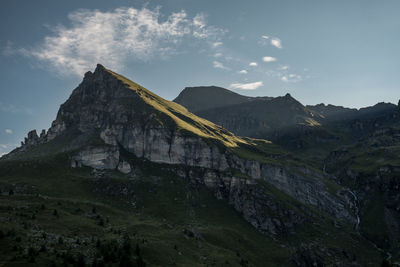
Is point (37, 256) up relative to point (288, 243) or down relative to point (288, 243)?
up

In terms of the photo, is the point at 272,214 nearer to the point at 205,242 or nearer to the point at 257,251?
the point at 257,251

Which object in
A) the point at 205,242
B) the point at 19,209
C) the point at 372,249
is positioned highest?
the point at 19,209

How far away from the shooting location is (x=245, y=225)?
195m

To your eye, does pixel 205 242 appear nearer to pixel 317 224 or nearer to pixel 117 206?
pixel 117 206

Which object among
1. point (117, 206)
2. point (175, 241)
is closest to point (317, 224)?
point (175, 241)

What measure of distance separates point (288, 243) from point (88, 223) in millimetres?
112164

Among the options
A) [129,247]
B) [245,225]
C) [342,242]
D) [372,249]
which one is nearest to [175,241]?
[129,247]

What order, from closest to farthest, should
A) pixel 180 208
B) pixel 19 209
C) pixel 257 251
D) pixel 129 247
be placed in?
pixel 129 247
pixel 19 209
pixel 257 251
pixel 180 208

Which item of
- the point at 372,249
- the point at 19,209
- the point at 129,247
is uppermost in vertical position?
the point at 19,209

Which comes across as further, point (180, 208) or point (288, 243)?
point (180, 208)

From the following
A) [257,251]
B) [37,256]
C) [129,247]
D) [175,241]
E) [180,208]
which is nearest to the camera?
[37,256]

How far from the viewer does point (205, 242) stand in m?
148

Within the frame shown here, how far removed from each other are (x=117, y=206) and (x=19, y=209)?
210ft

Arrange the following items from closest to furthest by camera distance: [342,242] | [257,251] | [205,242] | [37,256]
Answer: [37,256] → [205,242] → [257,251] → [342,242]
